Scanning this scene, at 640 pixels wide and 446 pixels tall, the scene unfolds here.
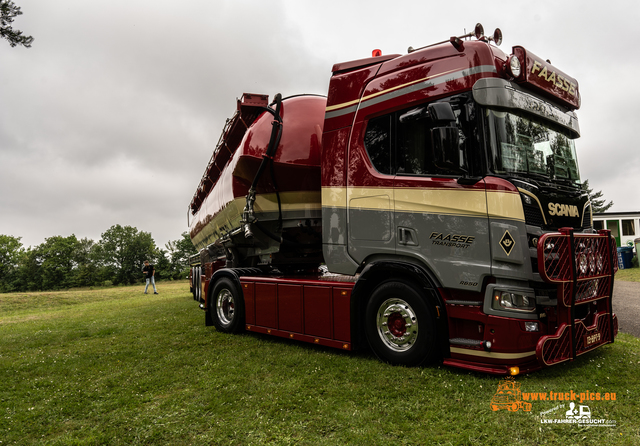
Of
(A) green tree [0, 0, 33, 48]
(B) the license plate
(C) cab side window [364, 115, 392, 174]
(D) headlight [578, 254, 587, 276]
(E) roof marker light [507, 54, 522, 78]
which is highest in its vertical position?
(A) green tree [0, 0, 33, 48]

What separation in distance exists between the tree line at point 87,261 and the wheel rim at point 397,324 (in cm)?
6115

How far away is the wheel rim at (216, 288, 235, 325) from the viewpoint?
7910 millimetres

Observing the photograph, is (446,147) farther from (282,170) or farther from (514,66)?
(282,170)

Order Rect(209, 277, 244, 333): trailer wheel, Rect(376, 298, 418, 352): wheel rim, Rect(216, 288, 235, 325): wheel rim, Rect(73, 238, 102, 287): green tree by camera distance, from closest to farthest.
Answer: Rect(376, 298, 418, 352): wheel rim, Rect(209, 277, 244, 333): trailer wheel, Rect(216, 288, 235, 325): wheel rim, Rect(73, 238, 102, 287): green tree

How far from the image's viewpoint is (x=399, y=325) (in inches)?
193

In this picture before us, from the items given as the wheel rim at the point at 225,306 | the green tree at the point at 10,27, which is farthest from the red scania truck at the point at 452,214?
the green tree at the point at 10,27

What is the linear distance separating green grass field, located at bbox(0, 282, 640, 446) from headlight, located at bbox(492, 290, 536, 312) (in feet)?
2.50

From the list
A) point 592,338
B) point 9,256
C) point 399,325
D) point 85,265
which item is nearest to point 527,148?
point 592,338

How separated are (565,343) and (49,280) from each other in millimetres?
79544

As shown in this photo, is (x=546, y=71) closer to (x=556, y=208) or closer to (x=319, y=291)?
(x=556, y=208)

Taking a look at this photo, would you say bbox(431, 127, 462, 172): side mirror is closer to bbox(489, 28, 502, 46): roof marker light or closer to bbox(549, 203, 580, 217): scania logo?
bbox(549, 203, 580, 217): scania logo

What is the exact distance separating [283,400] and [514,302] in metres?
2.52

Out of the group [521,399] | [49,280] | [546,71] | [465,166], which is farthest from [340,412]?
[49,280]

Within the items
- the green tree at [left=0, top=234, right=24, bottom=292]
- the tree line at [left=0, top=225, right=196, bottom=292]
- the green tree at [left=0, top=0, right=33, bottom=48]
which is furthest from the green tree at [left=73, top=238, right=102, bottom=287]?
the green tree at [left=0, top=0, right=33, bottom=48]
